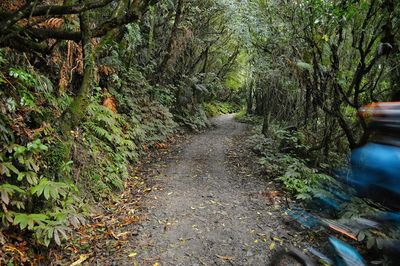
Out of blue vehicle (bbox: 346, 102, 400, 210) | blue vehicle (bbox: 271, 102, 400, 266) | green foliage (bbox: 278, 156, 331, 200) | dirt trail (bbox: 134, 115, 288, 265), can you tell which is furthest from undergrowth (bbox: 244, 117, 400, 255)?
dirt trail (bbox: 134, 115, 288, 265)

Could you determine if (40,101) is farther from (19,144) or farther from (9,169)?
(9,169)

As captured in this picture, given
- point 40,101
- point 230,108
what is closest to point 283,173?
point 40,101

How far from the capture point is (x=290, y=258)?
3752 millimetres

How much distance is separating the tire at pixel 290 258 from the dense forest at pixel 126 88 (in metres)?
2.72

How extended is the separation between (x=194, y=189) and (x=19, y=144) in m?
3.86

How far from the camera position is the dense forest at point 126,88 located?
4.30 meters

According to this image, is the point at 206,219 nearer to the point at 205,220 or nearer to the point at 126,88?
the point at 205,220

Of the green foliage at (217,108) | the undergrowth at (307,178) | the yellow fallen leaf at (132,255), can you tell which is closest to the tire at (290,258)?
the undergrowth at (307,178)

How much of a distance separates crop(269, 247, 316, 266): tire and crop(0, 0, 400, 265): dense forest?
272cm

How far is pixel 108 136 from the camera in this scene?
7457mm

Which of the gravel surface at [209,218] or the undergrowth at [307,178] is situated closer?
the undergrowth at [307,178]

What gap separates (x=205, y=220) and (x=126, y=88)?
6801 mm

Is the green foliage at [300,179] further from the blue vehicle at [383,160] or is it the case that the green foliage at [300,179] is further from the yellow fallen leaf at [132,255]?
the blue vehicle at [383,160]

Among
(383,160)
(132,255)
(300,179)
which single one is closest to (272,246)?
(132,255)
